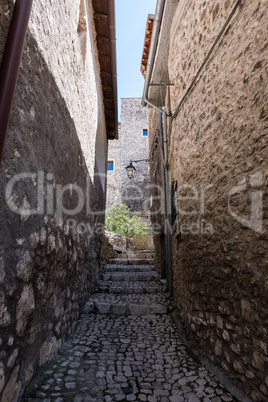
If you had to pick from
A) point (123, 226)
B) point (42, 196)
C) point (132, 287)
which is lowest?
point (132, 287)

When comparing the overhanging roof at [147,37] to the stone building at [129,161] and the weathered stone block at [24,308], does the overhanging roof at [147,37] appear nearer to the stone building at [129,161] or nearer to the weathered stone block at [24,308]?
the weathered stone block at [24,308]

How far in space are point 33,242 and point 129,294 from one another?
2.93 meters

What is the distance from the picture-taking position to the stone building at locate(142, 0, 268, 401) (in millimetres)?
1699

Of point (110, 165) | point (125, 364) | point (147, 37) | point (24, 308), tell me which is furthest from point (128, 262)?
point (110, 165)

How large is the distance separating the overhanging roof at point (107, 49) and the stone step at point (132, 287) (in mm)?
4189

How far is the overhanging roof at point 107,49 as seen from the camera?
12.8 ft

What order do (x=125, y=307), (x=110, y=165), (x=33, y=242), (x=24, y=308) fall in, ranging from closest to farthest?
1. (x=24, y=308)
2. (x=33, y=242)
3. (x=125, y=307)
4. (x=110, y=165)

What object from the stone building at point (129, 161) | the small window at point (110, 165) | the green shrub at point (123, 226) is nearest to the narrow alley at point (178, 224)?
the green shrub at point (123, 226)

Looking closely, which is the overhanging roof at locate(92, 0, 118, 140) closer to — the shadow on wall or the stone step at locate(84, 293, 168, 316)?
the shadow on wall

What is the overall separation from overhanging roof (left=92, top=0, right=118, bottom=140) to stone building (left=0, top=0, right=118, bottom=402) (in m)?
0.54

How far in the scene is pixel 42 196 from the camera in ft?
6.35

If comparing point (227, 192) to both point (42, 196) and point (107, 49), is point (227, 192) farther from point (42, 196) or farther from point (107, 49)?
point (107, 49)

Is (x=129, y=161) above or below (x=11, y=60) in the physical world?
above

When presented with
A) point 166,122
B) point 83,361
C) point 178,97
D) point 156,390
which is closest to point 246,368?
point 156,390
